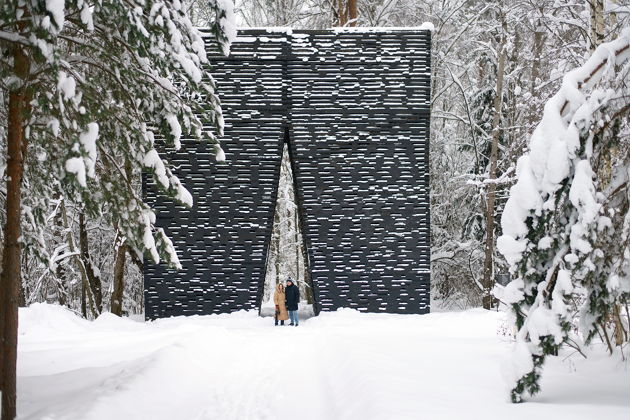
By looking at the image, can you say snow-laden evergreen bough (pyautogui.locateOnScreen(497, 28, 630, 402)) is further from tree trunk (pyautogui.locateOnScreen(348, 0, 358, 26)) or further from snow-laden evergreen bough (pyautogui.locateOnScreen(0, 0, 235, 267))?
tree trunk (pyautogui.locateOnScreen(348, 0, 358, 26))

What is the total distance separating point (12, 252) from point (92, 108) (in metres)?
1.73

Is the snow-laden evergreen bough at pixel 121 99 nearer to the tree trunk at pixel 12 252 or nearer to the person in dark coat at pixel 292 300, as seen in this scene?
the tree trunk at pixel 12 252

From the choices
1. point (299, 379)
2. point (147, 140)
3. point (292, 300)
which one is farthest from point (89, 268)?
point (147, 140)

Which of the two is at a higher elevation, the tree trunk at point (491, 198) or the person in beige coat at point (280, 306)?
the tree trunk at point (491, 198)

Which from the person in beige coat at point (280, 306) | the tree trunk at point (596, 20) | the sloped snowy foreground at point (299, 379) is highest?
the tree trunk at point (596, 20)

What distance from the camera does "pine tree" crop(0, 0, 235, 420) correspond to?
6.30 meters

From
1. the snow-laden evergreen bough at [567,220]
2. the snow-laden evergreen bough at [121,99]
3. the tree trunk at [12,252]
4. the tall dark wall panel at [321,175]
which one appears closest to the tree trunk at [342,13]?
the tall dark wall panel at [321,175]

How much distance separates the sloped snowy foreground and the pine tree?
127 centimetres

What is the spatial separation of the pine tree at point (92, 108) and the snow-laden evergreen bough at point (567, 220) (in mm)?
3816

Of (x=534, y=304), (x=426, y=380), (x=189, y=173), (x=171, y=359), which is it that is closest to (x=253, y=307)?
(x=189, y=173)

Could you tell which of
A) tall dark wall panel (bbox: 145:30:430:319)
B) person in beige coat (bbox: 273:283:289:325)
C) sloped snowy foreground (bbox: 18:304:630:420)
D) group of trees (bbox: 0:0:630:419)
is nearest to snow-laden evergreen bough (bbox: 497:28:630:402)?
group of trees (bbox: 0:0:630:419)

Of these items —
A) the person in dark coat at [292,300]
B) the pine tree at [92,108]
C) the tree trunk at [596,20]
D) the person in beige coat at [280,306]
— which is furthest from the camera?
the person in beige coat at [280,306]

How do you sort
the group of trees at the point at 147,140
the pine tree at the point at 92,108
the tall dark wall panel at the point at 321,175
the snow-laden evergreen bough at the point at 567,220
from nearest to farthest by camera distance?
1. the snow-laden evergreen bough at the point at 567,220
2. the group of trees at the point at 147,140
3. the pine tree at the point at 92,108
4. the tall dark wall panel at the point at 321,175

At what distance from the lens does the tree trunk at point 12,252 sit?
6633 millimetres
